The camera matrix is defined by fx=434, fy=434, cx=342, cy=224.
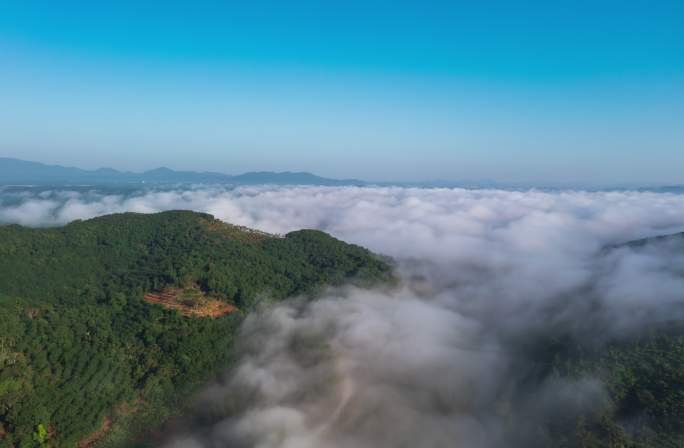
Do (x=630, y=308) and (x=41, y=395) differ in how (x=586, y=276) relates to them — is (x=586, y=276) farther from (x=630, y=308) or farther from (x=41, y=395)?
(x=41, y=395)

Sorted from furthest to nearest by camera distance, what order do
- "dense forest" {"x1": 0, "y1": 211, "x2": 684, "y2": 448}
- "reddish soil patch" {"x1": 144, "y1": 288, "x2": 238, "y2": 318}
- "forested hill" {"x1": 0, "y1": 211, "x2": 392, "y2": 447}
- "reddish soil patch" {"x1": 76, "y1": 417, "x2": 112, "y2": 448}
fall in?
"reddish soil patch" {"x1": 144, "y1": 288, "x2": 238, "y2": 318} → "dense forest" {"x1": 0, "y1": 211, "x2": 684, "y2": 448} → "forested hill" {"x1": 0, "y1": 211, "x2": 392, "y2": 447} → "reddish soil patch" {"x1": 76, "y1": 417, "x2": 112, "y2": 448}

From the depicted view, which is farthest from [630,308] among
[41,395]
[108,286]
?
[108,286]

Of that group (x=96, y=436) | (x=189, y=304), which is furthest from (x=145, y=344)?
(x=96, y=436)

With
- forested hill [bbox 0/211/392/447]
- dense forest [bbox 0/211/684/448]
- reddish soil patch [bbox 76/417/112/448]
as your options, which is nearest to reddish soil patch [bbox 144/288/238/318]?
dense forest [bbox 0/211/684/448]

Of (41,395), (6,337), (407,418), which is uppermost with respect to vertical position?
(6,337)

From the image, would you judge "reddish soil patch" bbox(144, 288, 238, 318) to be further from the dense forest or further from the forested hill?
the forested hill

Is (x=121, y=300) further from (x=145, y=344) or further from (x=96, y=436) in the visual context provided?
(x=96, y=436)

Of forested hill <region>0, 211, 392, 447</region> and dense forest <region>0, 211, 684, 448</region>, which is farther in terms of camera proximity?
dense forest <region>0, 211, 684, 448</region>
